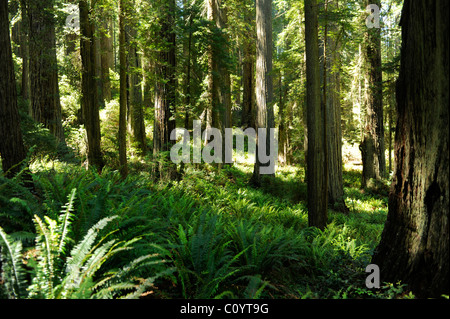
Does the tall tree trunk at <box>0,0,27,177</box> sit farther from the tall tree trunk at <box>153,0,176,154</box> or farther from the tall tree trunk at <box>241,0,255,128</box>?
the tall tree trunk at <box>241,0,255,128</box>

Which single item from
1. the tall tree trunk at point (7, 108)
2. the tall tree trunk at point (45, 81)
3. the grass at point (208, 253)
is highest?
the tall tree trunk at point (45, 81)

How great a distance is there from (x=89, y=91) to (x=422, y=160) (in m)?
10.4

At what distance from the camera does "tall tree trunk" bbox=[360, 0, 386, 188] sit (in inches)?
546

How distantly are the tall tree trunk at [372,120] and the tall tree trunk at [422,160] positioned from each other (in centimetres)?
1193

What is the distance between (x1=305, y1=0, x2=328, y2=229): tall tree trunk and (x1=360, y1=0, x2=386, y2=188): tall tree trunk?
30.7 feet

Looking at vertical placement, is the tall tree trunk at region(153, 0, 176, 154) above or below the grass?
above

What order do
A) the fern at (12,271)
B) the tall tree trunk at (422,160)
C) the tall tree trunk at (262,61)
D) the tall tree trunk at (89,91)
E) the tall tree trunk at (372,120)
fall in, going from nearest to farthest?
the fern at (12,271) < the tall tree trunk at (422,160) < the tall tree trunk at (89,91) < the tall tree trunk at (262,61) < the tall tree trunk at (372,120)

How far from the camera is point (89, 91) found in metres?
10.3

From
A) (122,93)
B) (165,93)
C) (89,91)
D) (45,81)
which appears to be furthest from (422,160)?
(45,81)

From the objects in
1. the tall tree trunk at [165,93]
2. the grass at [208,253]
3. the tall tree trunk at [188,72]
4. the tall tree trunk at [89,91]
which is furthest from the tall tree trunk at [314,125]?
the tall tree trunk at [89,91]

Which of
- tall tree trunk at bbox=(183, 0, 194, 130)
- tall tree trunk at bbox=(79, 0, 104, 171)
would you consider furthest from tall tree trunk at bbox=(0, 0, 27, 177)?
tall tree trunk at bbox=(183, 0, 194, 130)

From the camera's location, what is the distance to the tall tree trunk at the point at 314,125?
5664 mm

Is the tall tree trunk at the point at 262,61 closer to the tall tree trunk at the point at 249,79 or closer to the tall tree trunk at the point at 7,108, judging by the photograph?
the tall tree trunk at the point at 249,79
